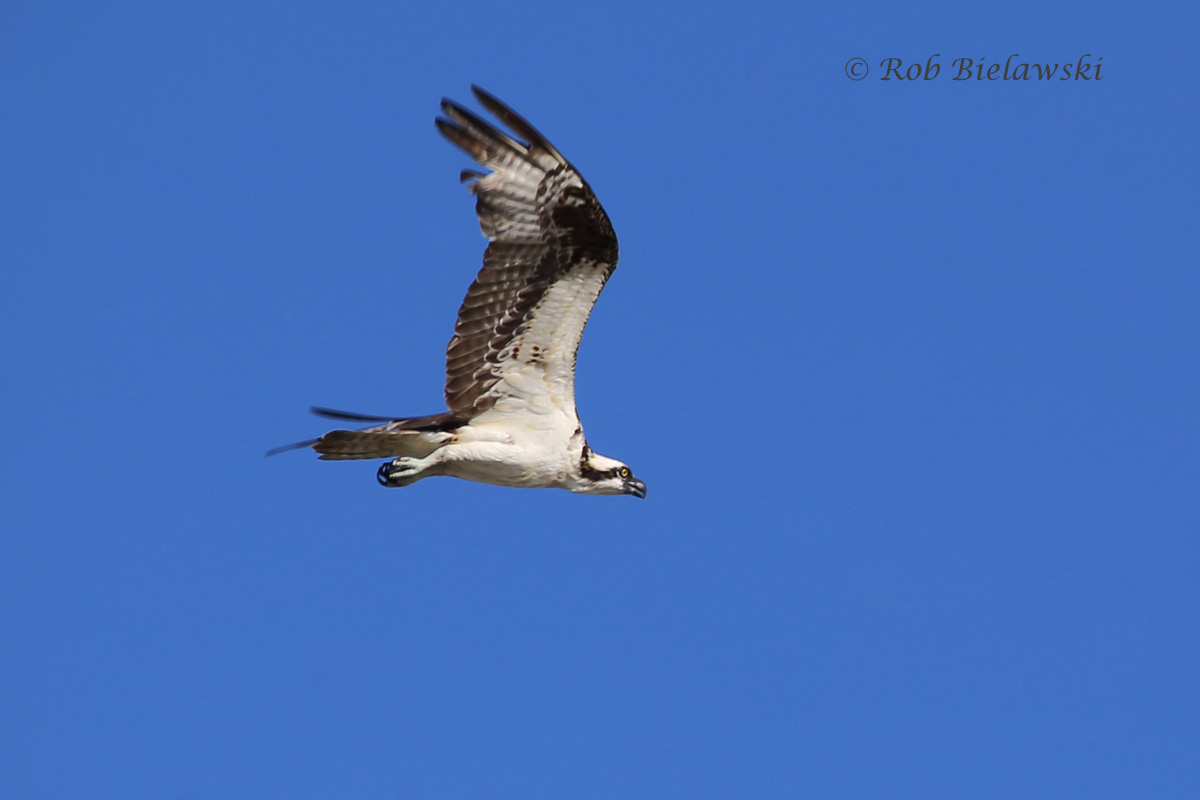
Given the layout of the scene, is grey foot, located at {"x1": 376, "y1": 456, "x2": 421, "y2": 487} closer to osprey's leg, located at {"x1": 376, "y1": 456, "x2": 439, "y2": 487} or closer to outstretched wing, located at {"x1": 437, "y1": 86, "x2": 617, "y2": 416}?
osprey's leg, located at {"x1": 376, "y1": 456, "x2": 439, "y2": 487}

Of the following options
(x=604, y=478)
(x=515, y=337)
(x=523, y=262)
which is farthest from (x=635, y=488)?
(x=523, y=262)

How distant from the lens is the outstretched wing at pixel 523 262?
380 inches

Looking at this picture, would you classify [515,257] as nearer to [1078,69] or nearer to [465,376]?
[465,376]

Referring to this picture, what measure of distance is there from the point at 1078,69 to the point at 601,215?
22.8 ft

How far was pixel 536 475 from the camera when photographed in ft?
34.0

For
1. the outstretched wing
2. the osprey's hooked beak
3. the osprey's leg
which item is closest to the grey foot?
the osprey's leg

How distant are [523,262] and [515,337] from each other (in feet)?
1.84

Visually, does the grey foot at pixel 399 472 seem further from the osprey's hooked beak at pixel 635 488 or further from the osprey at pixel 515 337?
the osprey's hooked beak at pixel 635 488

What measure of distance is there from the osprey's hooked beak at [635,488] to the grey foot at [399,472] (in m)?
1.70

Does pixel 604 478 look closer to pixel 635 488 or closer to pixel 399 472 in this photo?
pixel 635 488

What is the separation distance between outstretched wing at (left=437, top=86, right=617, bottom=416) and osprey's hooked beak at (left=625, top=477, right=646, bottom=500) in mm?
916

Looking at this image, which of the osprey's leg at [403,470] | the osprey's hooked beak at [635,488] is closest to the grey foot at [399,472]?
the osprey's leg at [403,470]

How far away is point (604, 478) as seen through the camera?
419 inches

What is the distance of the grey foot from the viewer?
9.94 meters
